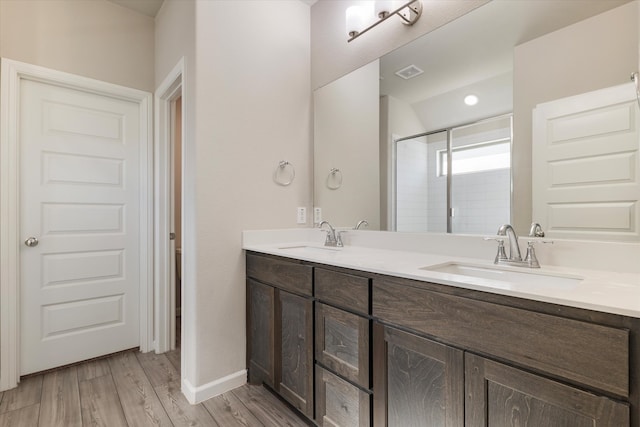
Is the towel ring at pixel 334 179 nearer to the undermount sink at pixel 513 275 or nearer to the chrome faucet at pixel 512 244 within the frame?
the undermount sink at pixel 513 275

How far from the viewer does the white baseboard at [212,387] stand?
1745 millimetres

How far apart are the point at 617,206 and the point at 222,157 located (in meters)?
1.85

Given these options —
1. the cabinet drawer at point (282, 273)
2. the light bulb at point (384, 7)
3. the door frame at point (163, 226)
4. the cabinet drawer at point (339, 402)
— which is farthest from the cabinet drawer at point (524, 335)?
the door frame at point (163, 226)

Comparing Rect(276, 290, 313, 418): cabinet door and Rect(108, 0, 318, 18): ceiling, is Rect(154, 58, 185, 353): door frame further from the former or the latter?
Rect(276, 290, 313, 418): cabinet door

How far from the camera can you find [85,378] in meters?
2.02

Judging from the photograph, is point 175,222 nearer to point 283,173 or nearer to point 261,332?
point 283,173

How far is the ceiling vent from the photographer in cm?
172

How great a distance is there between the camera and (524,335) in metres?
0.81

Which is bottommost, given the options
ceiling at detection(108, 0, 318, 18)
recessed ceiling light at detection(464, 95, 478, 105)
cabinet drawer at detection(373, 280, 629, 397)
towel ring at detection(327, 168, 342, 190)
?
cabinet drawer at detection(373, 280, 629, 397)

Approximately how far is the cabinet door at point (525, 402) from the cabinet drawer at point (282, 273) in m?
0.78

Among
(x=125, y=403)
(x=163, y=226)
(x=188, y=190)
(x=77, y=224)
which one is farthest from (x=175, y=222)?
(x=125, y=403)

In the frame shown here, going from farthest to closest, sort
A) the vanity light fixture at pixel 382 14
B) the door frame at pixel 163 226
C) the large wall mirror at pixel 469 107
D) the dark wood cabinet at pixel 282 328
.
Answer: the door frame at pixel 163 226, the vanity light fixture at pixel 382 14, the dark wood cabinet at pixel 282 328, the large wall mirror at pixel 469 107

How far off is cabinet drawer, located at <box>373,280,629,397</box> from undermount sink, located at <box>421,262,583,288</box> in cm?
21

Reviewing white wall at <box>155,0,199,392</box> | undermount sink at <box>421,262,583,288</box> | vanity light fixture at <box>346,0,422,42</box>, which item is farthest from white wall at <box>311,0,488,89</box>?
undermount sink at <box>421,262,583,288</box>
